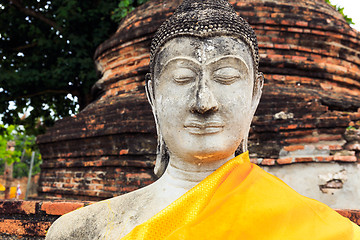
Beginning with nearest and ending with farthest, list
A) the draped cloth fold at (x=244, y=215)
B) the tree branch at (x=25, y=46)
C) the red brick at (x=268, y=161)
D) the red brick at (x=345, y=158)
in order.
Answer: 1. the draped cloth fold at (x=244, y=215)
2. the red brick at (x=345, y=158)
3. the red brick at (x=268, y=161)
4. the tree branch at (x=25, y=46)

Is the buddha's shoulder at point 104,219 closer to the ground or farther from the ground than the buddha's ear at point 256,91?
closer to the ground

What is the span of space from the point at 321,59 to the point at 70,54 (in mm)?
6044

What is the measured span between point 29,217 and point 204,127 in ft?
4.89

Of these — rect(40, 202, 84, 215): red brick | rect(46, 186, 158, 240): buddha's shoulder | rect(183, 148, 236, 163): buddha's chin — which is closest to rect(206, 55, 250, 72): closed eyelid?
rect(183, 148, 236, 163): buddha's chin

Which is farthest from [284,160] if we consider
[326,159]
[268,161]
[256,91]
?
[256,91]

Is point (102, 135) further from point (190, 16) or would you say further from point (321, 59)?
point (321, 59)

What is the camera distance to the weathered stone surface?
353 cm

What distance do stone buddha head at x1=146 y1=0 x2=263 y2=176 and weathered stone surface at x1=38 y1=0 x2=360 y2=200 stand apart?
216 cm

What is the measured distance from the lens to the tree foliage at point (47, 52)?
763cm

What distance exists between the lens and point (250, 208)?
117cm

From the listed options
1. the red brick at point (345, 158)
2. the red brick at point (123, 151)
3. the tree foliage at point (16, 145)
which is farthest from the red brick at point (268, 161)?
the tree foliage at point (16, 145)

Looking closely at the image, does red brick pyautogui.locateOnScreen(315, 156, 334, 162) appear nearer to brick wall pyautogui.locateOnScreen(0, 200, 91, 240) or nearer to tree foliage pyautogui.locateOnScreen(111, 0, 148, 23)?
brick wall pyautogui.locateOnScreen(0, 200, 91, 240)

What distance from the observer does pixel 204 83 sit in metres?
1.40

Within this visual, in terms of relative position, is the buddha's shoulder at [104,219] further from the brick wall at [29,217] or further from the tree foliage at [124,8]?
→ the tree foliage at [124,8]
